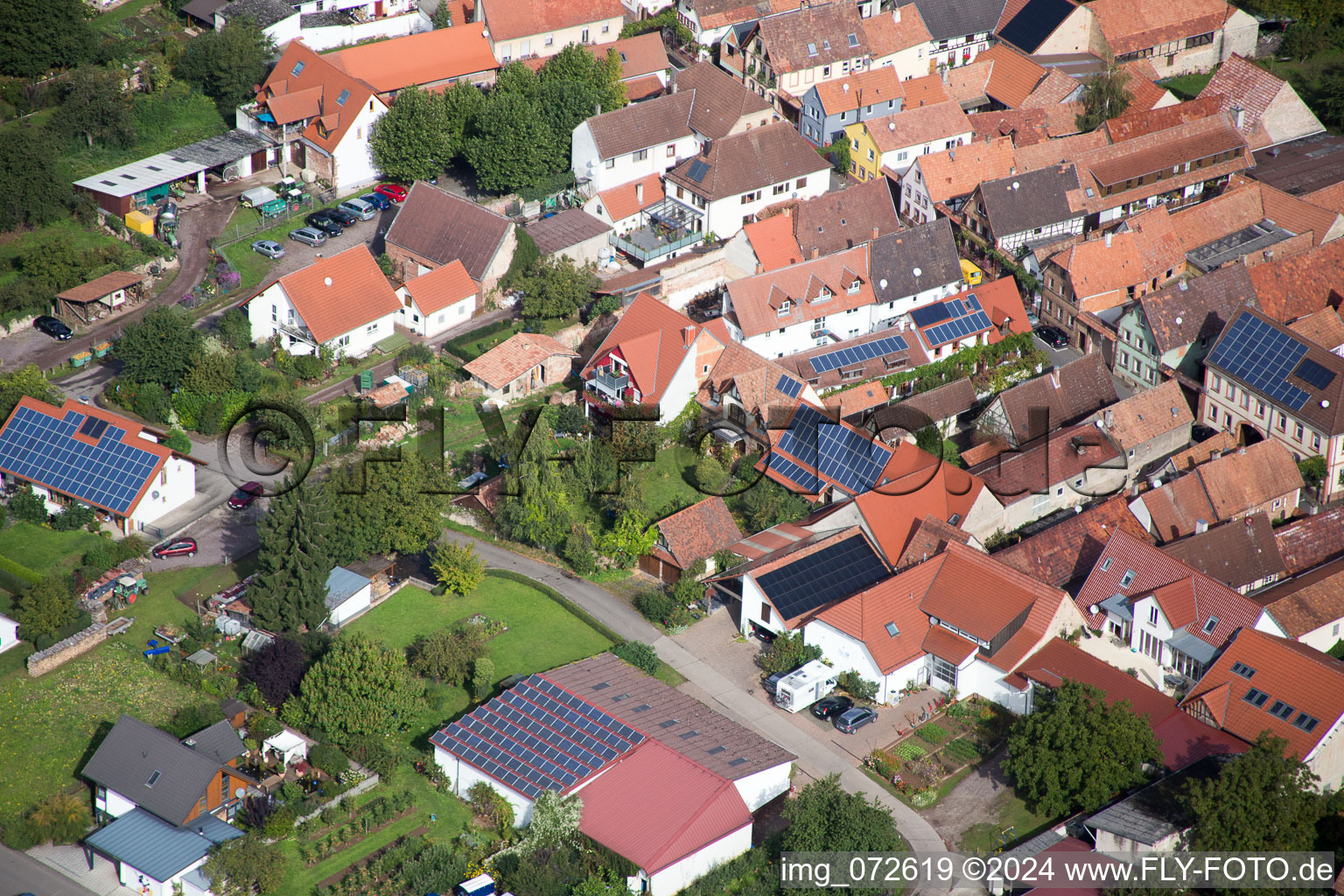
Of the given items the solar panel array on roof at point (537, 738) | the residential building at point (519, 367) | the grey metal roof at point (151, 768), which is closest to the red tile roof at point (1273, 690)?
the solar panel array on roof at point (537, 738)

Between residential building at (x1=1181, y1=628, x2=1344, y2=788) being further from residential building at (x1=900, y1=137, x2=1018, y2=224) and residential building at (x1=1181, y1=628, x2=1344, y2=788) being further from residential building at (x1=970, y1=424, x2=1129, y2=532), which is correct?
residential building at (x1=900, y1=137, x2=1018, y2=224)

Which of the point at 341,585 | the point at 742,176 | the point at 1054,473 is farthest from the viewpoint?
the point at 742,176

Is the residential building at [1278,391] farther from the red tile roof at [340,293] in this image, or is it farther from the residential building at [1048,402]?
the red tile roof at [340,293]

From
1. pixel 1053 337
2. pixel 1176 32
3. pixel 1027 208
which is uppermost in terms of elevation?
pixel 1176 32

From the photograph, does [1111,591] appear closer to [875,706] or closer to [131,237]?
[875,706]

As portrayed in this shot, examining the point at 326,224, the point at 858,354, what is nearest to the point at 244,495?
the point at 326,224

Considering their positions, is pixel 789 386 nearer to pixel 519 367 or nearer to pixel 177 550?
pixel 519 367

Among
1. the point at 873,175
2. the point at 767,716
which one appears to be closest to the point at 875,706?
the point at 767,716

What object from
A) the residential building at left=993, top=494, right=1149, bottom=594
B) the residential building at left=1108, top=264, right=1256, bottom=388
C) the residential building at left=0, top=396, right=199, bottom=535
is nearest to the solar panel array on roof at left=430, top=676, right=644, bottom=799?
the residential building at left=993, top=494, right=1149, bottom=594
